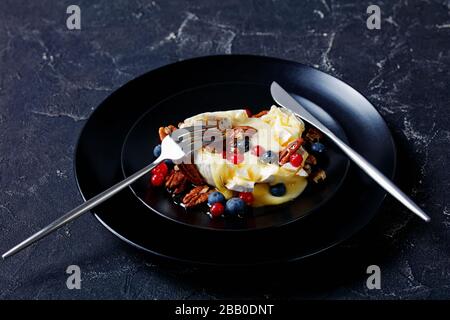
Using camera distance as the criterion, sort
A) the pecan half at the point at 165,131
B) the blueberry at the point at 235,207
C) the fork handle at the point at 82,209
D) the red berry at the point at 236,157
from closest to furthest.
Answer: the fork handle at the point at 82,209 < the blueberry at the point at 235,207 < the red berry at the point at 236,157 < the pecan half at the point at 165,131

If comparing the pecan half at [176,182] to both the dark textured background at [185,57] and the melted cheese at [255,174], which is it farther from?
the dark textured background at [185,57]

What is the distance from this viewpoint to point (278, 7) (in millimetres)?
2840

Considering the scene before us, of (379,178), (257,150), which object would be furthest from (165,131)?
(379,178)


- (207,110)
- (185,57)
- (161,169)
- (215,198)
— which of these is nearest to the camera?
(215,198)

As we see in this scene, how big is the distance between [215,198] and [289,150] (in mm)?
282

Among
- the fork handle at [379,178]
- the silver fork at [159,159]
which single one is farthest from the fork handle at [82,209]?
the fork handle at [379,178]

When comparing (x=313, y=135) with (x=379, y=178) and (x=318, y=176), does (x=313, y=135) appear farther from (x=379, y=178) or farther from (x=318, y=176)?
(x=379, y=178)

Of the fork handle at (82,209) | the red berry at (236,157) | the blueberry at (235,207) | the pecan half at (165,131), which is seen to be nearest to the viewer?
the fork handle at (82,209)

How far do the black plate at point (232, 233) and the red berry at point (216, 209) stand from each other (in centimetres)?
7

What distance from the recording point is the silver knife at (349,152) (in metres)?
1.76

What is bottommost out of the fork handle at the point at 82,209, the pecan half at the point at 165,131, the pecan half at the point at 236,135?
the fork handle at the point at 82,209

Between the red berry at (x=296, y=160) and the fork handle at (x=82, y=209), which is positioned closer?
the fork handle at (x=82, y=209)

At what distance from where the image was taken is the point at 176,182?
77.5 inches
